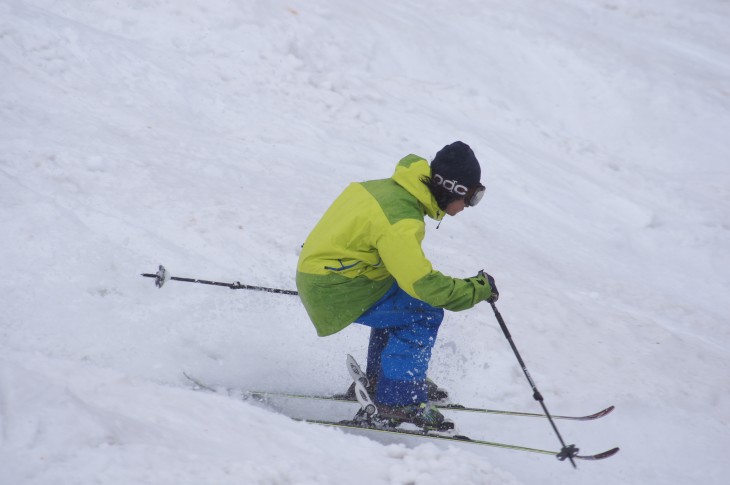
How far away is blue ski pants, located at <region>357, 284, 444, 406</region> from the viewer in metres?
4.43

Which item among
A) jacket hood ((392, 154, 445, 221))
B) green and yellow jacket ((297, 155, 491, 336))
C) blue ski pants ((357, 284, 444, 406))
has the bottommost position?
blue ski pants ((357, 284, 444, 406))

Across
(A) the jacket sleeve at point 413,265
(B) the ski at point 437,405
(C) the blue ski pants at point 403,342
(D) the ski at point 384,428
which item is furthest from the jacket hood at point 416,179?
(B) the ski at point 437,405

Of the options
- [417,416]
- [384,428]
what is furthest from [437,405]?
[384,428]

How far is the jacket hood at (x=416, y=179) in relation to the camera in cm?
404

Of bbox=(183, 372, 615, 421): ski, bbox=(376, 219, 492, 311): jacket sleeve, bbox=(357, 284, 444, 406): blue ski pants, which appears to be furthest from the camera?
bbox=(183, 372, 615, 421): ski

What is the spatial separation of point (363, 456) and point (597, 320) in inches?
157

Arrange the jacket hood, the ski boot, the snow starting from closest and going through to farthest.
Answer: the snow → the jacket hood → the ski boot

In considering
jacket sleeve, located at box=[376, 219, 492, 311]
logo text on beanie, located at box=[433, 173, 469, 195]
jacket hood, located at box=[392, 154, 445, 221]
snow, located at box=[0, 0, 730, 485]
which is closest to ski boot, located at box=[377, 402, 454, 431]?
snow, located at box=[0, 0, 730, 485]

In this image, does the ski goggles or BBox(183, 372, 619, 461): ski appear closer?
the ski goggles

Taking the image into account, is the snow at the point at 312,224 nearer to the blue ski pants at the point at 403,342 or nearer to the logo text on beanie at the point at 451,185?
the blue ski pants at the point at 403,342

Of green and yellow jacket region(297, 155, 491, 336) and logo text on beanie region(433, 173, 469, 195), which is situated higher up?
logo text on beanie region(433, 173, 469, 195)

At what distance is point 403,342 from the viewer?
4449mm

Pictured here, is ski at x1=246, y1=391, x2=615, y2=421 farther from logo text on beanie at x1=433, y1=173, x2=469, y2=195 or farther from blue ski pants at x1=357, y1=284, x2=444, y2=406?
logo text on beanie at x1=433, y1=173, x2=469, y2=195

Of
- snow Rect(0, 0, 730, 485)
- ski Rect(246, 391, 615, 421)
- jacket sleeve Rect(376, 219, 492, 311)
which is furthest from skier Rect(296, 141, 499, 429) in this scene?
snow Rect(0, 0, 730, 485)
